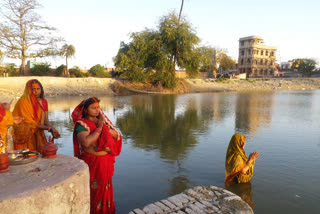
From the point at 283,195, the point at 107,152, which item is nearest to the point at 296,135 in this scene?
the point at 283,195

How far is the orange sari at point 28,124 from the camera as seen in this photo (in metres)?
4.23

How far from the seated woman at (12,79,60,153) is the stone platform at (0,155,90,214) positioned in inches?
72.0

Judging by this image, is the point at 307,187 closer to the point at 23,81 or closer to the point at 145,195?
the point at 145,195

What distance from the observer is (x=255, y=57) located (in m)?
62.2

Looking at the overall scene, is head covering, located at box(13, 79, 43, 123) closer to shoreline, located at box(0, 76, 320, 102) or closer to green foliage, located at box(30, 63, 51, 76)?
shoreline, located at box(0, 76, 320, 102)

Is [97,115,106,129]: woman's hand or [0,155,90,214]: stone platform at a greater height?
[97,115,106,129]: woman's hand

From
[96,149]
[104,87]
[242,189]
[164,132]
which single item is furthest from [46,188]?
[104,87]

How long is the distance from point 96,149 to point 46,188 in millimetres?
1051

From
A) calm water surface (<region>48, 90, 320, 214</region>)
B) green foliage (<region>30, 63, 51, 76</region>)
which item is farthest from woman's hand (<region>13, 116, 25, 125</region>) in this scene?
green foliage (<region>30, 63, 51, 76</region>)

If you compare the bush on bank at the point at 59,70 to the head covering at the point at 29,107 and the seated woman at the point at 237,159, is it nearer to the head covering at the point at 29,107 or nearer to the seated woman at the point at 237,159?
the head covering at the point at 29,107

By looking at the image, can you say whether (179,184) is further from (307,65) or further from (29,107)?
(307,65)

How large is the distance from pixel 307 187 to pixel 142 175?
10.9ft

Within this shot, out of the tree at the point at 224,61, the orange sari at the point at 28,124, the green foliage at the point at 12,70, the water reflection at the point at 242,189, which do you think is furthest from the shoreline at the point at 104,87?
the water reflection at the point at 242,189

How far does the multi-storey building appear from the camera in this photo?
6194 centimetres
